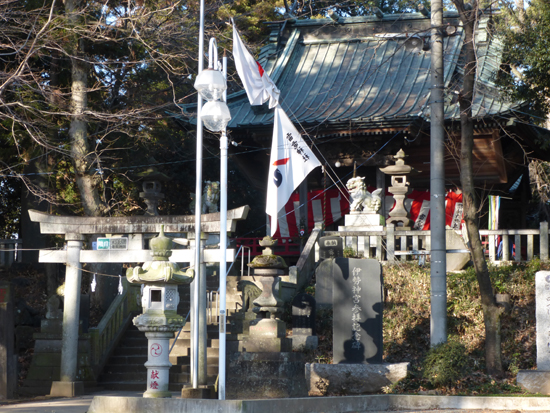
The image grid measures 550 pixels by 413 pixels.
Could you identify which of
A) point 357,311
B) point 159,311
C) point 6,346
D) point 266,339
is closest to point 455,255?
point 357,311

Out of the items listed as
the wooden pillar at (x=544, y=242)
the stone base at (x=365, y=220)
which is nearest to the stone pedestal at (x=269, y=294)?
the stone base at (x=365, y=220)

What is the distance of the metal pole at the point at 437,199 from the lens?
10.8 metres

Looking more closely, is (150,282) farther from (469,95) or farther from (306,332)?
(469,95)

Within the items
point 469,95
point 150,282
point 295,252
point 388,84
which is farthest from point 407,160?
point 150,282

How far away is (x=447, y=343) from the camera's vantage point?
10.5 meters

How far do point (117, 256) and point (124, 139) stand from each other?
7.88 metres

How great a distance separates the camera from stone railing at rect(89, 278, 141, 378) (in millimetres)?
13602

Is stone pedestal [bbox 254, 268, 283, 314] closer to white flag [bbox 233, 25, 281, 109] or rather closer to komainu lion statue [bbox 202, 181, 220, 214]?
white flag [bbox 233, 25, 281, 109]

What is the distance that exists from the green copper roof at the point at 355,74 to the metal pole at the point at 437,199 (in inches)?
275

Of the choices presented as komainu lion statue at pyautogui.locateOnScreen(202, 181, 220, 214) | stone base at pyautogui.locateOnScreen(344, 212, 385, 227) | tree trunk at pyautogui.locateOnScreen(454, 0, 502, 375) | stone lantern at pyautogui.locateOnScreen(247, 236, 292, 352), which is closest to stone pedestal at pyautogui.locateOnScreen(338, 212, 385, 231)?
stone base at pyautogui.locateOnScreen(344, 212, 385, 227)

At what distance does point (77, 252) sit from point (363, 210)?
7.83 m

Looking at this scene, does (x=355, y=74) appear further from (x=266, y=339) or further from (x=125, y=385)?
(x=266, y=339)

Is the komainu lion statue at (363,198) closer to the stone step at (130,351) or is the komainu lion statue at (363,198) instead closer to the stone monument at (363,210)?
the stone monument at (363,210)

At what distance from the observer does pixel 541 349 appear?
33.5ft
